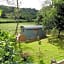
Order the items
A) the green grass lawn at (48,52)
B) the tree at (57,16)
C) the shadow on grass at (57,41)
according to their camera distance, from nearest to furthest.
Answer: the green grass lawn at (48,52)
the tree at (57,16)
the shadow on grass at (57,41)

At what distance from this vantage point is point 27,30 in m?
18.2

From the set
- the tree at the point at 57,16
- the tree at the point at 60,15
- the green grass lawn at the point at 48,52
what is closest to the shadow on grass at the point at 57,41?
the green grass lawn at the point at 48,52

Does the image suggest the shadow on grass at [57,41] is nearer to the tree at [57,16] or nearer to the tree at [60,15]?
the tree at [57,16]

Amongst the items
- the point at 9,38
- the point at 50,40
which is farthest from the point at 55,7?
the point at 9,38

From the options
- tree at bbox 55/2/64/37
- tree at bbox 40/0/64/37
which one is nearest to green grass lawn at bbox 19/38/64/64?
tree at bbox 40/0/64/37

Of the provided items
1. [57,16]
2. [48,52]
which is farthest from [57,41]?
[48,52]

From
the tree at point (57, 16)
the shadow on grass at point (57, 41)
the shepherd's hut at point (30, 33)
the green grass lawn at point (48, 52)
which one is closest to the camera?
the green grass lawn at point (48, 52)

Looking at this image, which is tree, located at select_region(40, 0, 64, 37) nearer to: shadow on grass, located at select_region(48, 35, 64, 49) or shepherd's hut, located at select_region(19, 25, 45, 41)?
shadow on grass, located at select_region(48, 35, 64, 49)

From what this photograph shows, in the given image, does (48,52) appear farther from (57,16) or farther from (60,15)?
(60,15)

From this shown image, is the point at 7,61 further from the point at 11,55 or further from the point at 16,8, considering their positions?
the point at 16,8

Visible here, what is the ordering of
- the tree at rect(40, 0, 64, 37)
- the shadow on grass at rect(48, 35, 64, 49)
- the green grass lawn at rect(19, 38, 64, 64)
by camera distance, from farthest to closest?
the shadow on grass at rect(48, 35, 64, 49), the tree at rect(40, 0, 64, 37), the green grass lawn at rect(19, 38, 64, 64)

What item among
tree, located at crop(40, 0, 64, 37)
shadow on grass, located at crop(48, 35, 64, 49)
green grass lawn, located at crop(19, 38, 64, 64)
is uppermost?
tree, located at crop(40, 0, 64, 37)

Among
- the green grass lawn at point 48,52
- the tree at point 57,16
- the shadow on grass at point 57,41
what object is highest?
the tree at point 57,16

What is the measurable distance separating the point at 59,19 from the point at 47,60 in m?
4.47
